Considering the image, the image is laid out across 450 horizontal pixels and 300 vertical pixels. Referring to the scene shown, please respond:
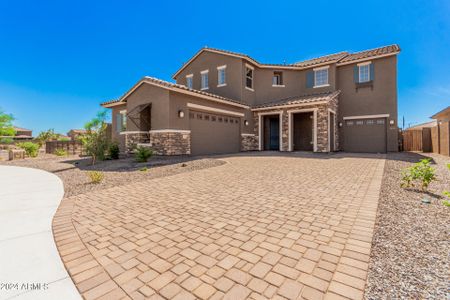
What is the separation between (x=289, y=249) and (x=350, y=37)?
2207 cm

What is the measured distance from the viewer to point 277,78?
1805cm

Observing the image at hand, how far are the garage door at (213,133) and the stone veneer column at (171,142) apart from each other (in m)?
0.57

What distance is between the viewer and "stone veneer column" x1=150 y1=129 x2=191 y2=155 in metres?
11.5

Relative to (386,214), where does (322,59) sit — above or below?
above

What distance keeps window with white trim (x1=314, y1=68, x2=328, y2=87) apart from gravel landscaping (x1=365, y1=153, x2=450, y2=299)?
15022 mm

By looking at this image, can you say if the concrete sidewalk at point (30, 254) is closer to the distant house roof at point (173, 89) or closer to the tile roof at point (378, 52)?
the distant house roof at point (173, 89)

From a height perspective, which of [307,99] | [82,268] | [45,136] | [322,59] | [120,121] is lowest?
[82,268]

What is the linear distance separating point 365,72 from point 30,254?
2077 centimetres

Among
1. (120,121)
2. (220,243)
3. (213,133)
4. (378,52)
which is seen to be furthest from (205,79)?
(220,243)

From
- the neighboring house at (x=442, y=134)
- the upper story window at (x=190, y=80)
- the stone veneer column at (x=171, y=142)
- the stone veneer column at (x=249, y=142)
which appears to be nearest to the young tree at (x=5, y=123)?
the upper story window at (x=190, y=80)

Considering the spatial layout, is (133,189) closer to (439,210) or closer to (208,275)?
(208,275)

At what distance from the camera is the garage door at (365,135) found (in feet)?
50.8

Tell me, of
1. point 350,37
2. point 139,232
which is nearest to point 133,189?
point 139,232

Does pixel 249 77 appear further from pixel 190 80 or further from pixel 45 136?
pixel 45 136
